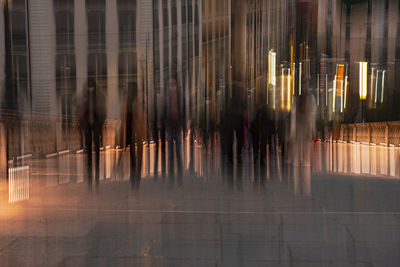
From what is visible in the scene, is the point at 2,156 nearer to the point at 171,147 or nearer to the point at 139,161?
the point at 171,147

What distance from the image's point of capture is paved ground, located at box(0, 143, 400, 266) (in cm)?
673

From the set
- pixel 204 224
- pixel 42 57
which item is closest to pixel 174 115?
pixel 204 224

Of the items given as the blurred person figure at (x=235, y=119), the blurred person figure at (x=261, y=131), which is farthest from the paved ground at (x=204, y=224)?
the blurred person figure at (x=261, y=131)

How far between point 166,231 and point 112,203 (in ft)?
7.89

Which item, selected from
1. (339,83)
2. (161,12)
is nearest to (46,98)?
(161,12)

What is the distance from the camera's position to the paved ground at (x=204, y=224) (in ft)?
22.1

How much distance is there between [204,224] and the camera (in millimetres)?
8469

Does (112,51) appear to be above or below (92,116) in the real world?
above

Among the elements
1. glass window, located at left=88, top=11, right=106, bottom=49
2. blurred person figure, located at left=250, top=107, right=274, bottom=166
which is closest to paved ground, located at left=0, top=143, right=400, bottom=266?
blurred person figure, located at left=250, top=107, right=274, bottom=166

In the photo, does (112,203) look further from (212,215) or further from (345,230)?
(345,230)

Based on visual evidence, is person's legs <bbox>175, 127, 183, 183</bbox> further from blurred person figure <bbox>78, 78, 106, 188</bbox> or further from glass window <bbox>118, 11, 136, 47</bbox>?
glass window <bbox>118, 11, 136, 47</bbox>

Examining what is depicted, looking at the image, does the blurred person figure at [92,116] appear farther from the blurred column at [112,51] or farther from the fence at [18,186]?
the blurred column at [112,51]

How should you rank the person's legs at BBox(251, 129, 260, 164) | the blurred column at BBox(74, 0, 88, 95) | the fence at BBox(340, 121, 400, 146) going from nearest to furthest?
the person's legs at BBox(251, 129, 260, 164)
the fence at BBox(340, 121, 400, 146)
the blurred column at BBox(74, 0, 88, 95)

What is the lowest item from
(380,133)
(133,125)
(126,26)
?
(380,133)
